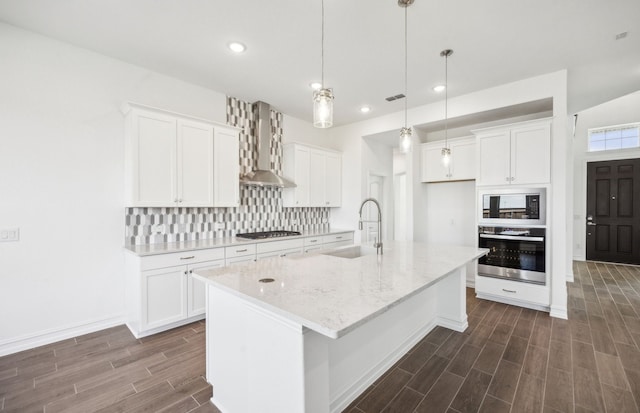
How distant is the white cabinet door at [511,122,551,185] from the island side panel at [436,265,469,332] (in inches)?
61.6

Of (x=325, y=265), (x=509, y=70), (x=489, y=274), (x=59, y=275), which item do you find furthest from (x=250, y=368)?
(x=509, y=70)

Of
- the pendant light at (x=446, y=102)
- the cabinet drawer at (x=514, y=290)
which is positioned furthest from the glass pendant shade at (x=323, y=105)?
the cabinet drawer at (x=514, y=290)

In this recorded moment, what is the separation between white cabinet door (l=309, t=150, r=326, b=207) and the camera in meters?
4.83

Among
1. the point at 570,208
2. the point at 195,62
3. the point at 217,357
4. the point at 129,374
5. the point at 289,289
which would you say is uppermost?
the point at 195,62

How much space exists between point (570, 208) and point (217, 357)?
19.8 ft

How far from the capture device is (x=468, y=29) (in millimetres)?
2514

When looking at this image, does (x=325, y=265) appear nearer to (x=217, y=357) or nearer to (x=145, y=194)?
(x=217, y=357)

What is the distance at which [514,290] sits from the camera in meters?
3.59

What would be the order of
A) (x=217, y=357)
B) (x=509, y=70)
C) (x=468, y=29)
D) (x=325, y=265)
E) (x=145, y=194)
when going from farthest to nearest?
(x=509, y=70) → (x=145, y=194) → (x=468, y=29) → (x=325, y=265) → (x=217, y=357)

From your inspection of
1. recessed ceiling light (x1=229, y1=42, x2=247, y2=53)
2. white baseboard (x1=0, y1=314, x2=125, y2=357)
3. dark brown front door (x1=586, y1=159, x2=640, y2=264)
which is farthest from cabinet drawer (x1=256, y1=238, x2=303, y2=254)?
dark brown front door (x1=586, y1=159, x2=640, y2=264)

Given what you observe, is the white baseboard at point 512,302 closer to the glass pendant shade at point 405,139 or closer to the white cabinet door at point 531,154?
the white cabinet door at point 531,154

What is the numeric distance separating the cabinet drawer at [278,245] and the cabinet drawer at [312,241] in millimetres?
114

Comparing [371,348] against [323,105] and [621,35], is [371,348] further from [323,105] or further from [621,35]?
[621,35]

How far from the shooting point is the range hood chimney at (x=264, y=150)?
Answer: 408 centimetres
